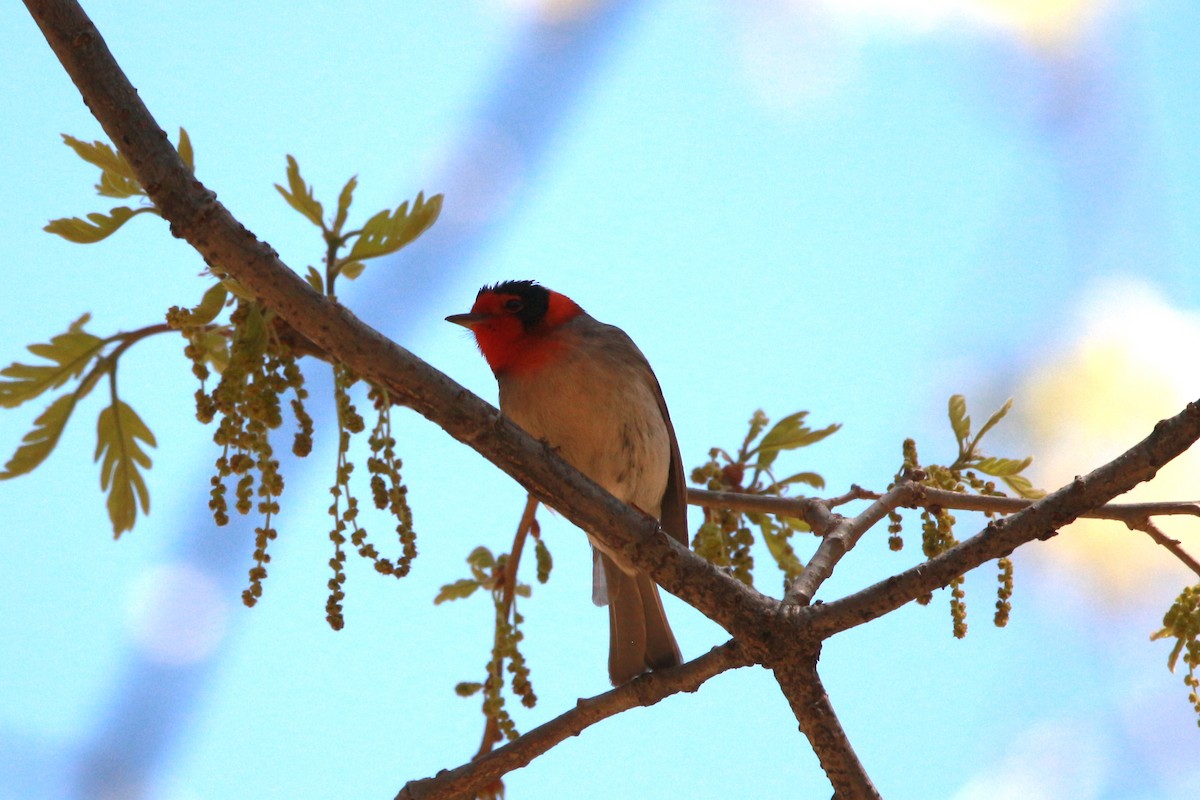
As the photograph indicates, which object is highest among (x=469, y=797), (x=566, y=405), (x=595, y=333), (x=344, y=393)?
(x=595, y=333)

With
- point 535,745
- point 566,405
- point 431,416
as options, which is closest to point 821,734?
point 535,745

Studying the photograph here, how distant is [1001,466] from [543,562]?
1470 millimetres

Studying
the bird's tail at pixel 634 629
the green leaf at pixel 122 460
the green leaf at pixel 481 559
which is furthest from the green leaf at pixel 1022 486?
the green leaf at pixel 122 460

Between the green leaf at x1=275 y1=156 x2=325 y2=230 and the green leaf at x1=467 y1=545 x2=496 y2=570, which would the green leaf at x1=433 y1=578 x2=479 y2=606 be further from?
the green leaf at x1=275 y1=156 x2=325 y2=230

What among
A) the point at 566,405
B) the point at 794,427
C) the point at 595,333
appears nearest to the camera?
the point at 794,427

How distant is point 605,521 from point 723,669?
1.78 feet

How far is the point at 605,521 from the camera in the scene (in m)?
3.05

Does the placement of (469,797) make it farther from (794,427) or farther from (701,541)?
(794,427)

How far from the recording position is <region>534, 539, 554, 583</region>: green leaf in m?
3.74

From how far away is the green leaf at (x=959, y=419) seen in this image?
11.6 feet

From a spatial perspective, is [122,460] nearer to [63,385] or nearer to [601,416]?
[63,385]

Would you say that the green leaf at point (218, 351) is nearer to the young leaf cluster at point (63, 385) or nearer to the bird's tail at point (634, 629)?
the young leaf cluster at point (63, 385)

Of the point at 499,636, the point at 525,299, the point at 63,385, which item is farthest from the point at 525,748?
the point at 525,299

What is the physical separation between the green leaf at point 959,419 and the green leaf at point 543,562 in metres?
1.34
